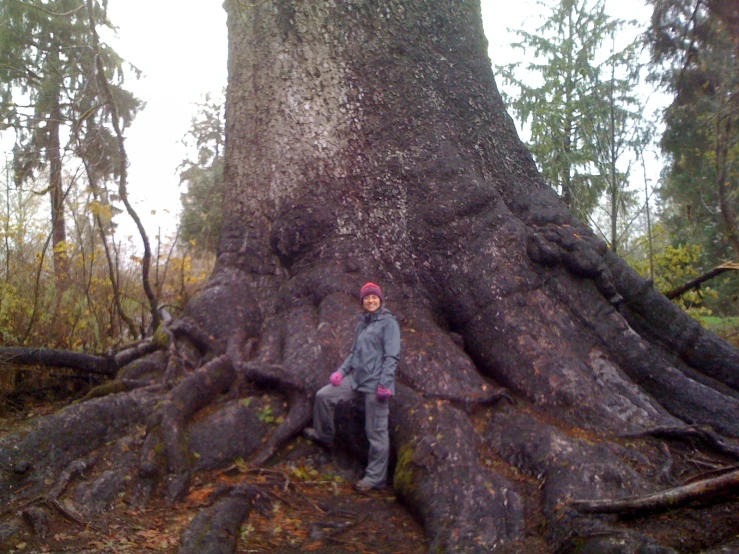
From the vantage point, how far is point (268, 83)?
6957 mm

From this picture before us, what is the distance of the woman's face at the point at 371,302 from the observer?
215 inches

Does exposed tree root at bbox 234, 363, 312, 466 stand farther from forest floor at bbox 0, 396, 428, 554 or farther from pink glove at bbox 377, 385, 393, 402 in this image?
pink glove at bbox 377, 385, 393, 402

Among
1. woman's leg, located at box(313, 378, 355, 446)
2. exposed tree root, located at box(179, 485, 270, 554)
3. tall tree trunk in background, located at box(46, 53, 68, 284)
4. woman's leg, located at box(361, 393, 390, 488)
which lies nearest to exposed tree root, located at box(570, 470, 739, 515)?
woman's leg, located at box(361, 393, 390, 488)

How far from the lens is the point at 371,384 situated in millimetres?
5281

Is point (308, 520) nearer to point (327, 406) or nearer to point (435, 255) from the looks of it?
point (327, 406)

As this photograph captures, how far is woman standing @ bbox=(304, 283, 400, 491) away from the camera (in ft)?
16.8

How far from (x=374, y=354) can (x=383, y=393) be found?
0.40m

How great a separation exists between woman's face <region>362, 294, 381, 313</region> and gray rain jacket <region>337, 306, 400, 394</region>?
5cm

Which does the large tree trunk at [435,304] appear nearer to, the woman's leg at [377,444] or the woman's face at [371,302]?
the woman's leg at [377,444]

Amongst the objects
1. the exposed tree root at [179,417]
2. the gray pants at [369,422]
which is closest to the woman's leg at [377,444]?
the gray pants at [369,422]

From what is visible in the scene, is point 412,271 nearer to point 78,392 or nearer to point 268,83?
point 268,83

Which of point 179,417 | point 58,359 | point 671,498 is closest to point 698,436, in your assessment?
point 671,498

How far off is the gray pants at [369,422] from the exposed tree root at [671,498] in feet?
5.12

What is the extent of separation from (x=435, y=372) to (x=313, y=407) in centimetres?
104
